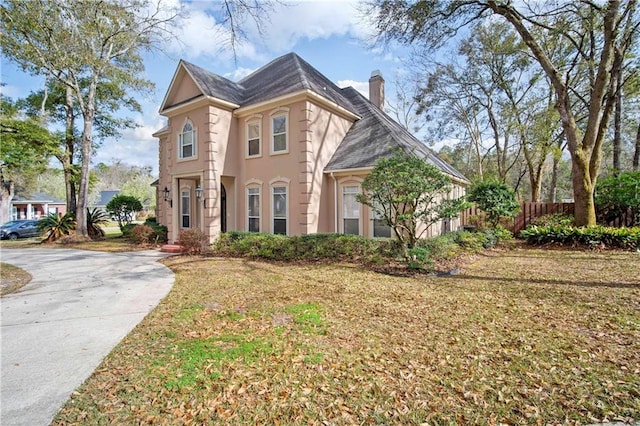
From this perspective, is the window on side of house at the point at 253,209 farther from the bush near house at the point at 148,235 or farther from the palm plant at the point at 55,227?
the palm plant at the point at 55,227

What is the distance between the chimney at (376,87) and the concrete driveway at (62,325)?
47.8ft

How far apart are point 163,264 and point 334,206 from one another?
6.54m

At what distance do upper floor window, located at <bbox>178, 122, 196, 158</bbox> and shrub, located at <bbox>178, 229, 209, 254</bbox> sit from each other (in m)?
3.73

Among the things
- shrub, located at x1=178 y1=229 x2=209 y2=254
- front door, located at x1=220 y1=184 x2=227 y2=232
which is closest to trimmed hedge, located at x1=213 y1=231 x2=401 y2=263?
shrub, located at x1=178 y1=229 x2=209 y2=254

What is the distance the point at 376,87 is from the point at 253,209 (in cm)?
1066

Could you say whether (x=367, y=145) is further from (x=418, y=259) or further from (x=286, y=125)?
(x=418, y=259)

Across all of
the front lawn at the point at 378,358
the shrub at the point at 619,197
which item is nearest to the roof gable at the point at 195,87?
the front lawn at the point at 378,358

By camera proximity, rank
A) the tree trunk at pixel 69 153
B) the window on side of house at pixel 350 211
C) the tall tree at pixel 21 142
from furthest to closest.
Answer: the tree trunk at pixel 69 153 → the tall tree at pixel 21 142 → the window on side of house at pixel 350 211

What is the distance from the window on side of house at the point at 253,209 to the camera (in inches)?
506

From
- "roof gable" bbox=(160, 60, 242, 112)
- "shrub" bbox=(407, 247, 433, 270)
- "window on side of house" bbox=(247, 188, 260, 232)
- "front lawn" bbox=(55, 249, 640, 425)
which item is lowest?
"front lawn" bbox=(55, 249, 640, 425)

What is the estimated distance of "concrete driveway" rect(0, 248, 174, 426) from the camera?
2.91 m

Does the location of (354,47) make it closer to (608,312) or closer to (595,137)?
(595,137)

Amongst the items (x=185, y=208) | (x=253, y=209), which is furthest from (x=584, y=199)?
(x=185, y=208)

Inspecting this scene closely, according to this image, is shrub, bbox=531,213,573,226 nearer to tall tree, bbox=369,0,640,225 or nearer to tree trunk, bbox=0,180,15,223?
tall tree, bbox=369,0,640,225
